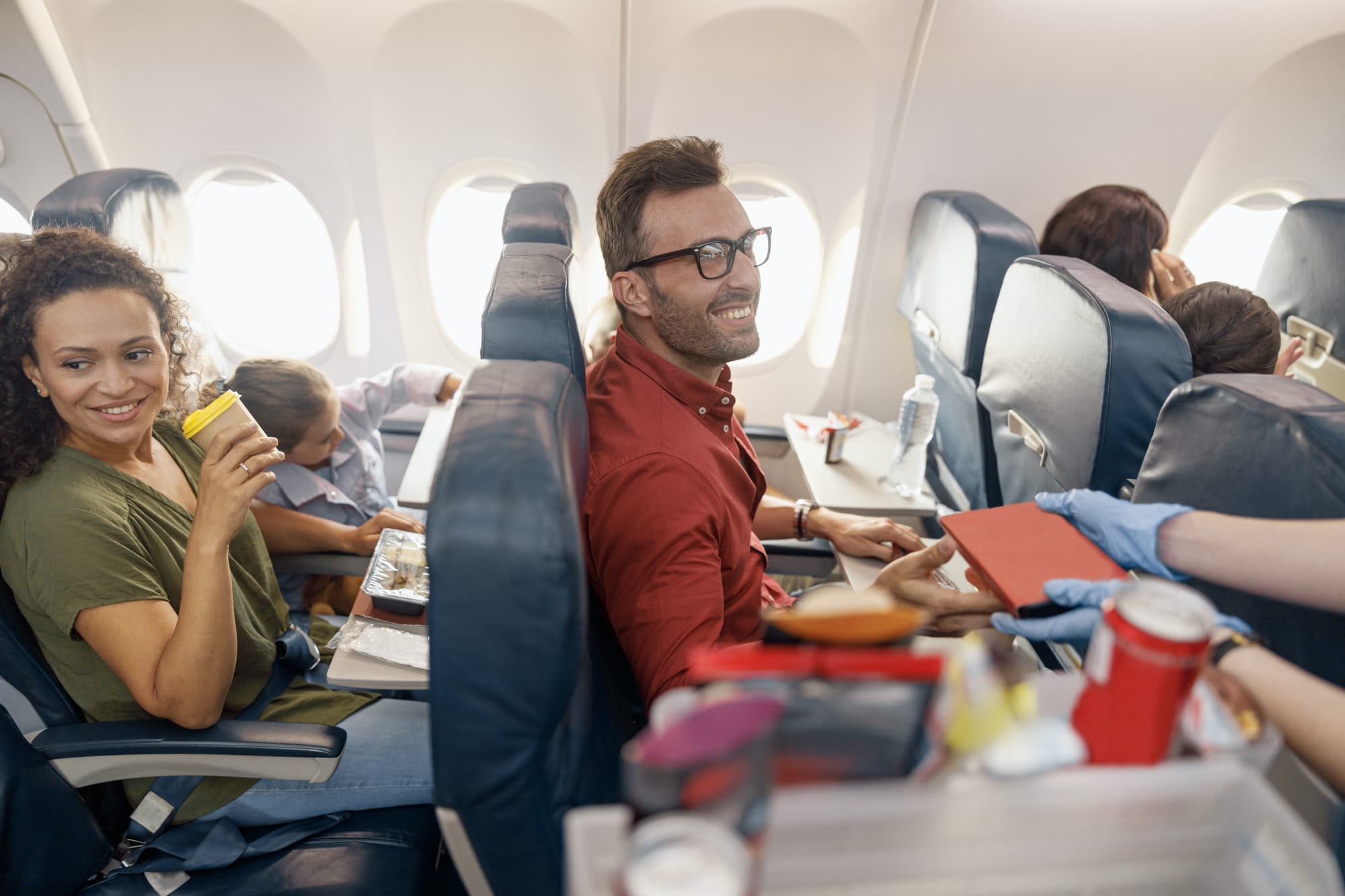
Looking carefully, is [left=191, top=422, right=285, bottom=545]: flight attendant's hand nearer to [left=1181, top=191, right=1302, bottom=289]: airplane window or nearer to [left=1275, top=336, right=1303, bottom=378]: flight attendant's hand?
[left=1275, top=336, right=1303, bottom=378]: flight attendant's hand

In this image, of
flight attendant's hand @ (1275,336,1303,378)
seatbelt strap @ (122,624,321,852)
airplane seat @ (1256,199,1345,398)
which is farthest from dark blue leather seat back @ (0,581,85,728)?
airplane seat @ (1256,199,1345,398)

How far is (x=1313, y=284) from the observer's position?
3555mm

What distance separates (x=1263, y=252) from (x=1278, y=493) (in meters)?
4.12

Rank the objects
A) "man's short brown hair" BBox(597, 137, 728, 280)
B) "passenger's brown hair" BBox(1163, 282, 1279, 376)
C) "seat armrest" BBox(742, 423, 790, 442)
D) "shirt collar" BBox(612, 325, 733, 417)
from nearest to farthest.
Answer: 1. "shirt collar" BBox(612, 325, 733, 417)
2. "man's short brown hair" BBox(597, 137, 728, 280)
3. "passenger's brown hair" BBox(1163, 282, 1279, 376)
4. "seat armrest" BBox(742, 423, 790, 442)

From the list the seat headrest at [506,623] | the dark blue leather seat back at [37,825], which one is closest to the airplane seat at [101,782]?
the dark blue leather seat back at [37,825]

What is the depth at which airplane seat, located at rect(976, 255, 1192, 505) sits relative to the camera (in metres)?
1.93

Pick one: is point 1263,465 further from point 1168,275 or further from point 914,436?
point 1168,275

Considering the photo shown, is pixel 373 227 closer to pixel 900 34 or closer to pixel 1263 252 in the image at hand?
pixel 900 34

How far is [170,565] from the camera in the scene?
1.69 meters

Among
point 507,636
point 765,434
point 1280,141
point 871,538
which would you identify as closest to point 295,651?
point 507,636

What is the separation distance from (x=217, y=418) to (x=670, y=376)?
98cm

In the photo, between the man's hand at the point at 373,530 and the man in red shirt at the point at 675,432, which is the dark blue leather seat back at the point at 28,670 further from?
the man in red shirt at the point at 675,432

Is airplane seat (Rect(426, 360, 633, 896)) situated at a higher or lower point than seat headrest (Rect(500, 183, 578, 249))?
lower

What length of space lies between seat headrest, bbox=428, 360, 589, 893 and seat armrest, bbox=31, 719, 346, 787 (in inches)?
21.5
